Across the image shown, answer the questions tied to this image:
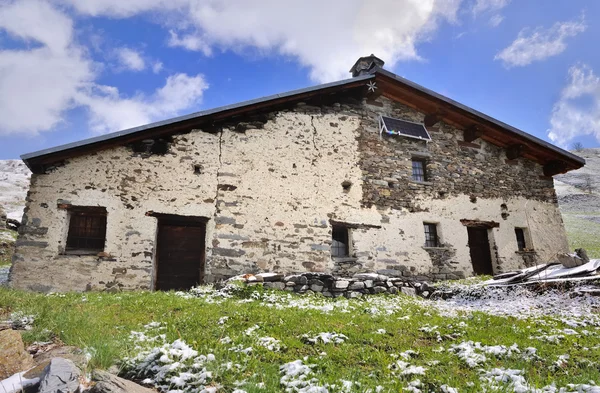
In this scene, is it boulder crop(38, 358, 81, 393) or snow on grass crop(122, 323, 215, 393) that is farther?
snow on grass crop(122, 323, 215, 393)

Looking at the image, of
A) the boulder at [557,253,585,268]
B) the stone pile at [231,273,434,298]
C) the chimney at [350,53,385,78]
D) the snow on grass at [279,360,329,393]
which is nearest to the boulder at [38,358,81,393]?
the snow on grass at [279,360,329,393]

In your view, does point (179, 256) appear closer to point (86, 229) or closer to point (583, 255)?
point (86, 229)

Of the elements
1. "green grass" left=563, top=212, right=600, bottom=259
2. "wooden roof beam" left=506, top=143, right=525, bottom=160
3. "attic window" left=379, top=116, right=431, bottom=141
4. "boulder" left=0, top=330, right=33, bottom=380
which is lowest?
"boulder" left=0, top=330, right=33, bottom=380

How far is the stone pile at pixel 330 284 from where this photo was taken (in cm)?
778

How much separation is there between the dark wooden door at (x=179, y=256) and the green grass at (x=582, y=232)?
71.4ft

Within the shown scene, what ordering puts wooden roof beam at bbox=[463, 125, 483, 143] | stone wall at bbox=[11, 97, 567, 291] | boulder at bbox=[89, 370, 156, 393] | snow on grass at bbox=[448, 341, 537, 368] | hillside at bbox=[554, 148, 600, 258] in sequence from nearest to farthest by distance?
1. boulder at bbox=[89, 370, 156, 393]
2. snow on grass at bbox=[448, 341, 537, 368]
3. stone wall at bbox=[11, 97, 567, 291]
4. wooden roof beam at bbox=[463, 125, 483, 143]
5. hillside at bbox=[554, 148, 600, 258]

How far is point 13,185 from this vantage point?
34344 mm

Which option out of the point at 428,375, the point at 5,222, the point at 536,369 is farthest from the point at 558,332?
the point at 5,222

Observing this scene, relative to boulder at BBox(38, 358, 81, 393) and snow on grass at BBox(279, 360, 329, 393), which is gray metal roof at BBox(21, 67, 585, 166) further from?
snow on grass at BBox(279, 360, 329, 393)

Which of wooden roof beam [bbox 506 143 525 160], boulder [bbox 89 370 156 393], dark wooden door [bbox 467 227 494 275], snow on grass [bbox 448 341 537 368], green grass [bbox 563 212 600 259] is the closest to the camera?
boulder [bbox 89 370 156 393]

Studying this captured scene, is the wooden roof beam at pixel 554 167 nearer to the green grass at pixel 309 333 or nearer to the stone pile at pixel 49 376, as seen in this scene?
the green grass at pixel 309 333

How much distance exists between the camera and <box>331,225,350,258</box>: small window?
32.7 ft

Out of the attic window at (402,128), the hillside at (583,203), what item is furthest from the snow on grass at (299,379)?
the hillside at (583,203)

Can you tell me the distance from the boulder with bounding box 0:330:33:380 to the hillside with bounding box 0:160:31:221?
28.5m
